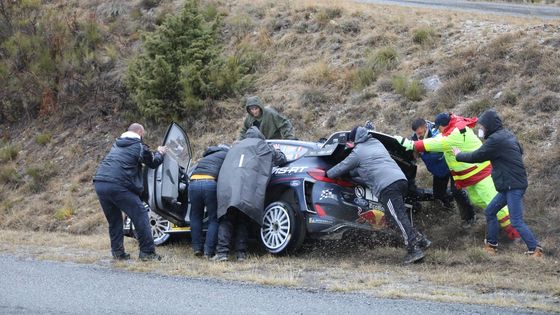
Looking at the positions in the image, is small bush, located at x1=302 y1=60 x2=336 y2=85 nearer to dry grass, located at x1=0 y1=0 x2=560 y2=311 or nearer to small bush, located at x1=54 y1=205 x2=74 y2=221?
dry grass, located at x1=0 y1=0 x2=560 y2=311

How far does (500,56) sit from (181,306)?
984 centimetres

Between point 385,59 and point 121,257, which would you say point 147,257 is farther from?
point 385,59

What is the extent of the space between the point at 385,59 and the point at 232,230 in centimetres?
754

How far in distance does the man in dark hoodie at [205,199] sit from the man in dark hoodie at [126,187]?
2.06 feet

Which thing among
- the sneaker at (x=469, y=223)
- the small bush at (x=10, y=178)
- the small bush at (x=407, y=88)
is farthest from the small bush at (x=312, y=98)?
the small bush at (x=10, y=178)

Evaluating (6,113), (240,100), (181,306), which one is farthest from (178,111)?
(181,306)

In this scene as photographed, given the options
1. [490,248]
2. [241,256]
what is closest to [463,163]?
[490,248]

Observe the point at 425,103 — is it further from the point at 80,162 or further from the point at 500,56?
the point at 80,162

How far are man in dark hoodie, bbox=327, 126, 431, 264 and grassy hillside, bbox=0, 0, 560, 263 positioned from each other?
1.28 meters

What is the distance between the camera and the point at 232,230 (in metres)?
10.9

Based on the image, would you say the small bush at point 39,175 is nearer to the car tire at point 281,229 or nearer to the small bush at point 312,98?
the small bush at point 312,98

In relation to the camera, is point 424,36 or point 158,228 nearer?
point 158,228

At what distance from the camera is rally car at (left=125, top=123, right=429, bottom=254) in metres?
10.4

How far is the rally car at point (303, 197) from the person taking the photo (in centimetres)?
1045
